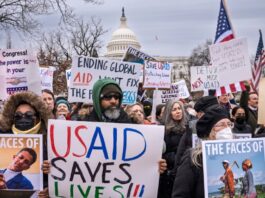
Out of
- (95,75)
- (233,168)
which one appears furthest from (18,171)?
(95,75)

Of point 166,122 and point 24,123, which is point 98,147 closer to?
point 24,123

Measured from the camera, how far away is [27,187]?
384 cm

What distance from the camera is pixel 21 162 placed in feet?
12.7

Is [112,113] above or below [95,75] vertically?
below

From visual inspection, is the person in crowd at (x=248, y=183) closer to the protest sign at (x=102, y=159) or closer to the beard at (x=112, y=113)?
the protest sign at (x=102, y=159)

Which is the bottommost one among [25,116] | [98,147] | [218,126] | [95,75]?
[98,147]

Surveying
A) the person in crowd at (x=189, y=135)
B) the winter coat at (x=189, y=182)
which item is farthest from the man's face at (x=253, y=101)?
the winter coat at (x=189, y=182)

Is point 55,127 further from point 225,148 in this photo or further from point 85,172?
point 225,148

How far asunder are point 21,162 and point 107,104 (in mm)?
886

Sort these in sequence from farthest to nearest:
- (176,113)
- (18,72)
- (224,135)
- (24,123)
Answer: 1. (18,72)
2. (176,113)
3. (24,123)
4. (224,135)

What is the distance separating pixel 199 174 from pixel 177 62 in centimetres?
9454

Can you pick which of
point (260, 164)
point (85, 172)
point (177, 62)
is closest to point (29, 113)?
point (85, 172)

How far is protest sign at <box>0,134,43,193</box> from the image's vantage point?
3.85 m

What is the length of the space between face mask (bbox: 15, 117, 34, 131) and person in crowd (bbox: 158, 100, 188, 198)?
1.80m
